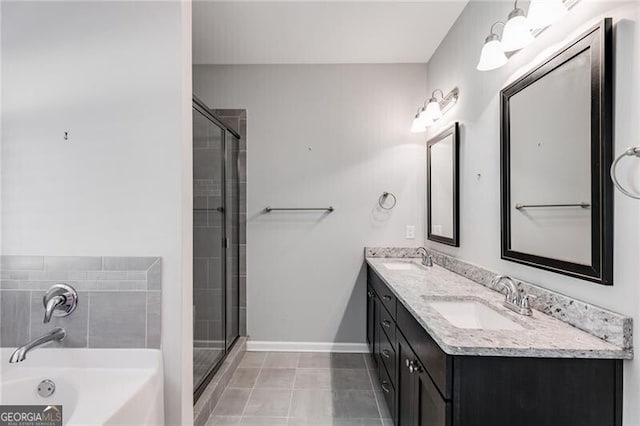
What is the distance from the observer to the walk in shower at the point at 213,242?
2025 millimetres

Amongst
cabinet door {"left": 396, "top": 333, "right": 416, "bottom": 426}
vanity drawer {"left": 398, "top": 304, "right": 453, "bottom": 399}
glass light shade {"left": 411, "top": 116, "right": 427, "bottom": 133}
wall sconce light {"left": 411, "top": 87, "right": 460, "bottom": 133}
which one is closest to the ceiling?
wall sconce light {"left": 411, "top": 87, "right": 460, "bottom": 133}

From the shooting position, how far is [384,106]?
114 inches

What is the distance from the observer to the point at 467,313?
154cm

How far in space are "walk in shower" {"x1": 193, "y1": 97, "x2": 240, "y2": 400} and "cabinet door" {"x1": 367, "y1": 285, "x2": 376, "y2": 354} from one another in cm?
121

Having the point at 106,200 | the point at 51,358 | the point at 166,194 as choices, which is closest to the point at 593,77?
the point at 166,194

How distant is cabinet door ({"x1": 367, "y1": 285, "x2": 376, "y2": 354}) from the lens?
2.51 metres

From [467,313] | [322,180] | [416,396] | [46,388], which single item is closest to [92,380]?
[46,388]

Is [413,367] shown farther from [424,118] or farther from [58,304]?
[424,118]

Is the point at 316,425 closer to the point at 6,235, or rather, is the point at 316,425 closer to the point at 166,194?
the point at 166,194

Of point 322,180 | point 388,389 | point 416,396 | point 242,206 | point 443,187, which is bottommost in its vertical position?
point 388,389

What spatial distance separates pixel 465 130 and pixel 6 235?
252 centimetres

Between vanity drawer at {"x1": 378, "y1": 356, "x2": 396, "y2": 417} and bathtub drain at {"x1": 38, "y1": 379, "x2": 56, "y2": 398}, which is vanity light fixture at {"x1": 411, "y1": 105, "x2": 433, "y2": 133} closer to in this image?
vanity drawer at {"x1": 378, "y1": 356, "x2": 396, "y2": 417}

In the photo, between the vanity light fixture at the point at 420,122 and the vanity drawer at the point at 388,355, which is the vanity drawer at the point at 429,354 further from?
the vanity light fixture at the point at 420,122

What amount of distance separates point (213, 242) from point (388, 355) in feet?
4.75
